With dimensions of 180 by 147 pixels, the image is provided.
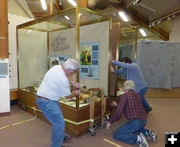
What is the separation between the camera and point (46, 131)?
2.81m

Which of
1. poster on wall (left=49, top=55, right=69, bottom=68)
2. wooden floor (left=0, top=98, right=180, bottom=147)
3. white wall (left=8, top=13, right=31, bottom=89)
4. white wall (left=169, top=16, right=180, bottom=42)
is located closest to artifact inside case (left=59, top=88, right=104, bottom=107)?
wooden floor (left=0, top=98, right=180, bottom=147)

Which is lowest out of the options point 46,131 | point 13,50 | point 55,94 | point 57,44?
point 46,131

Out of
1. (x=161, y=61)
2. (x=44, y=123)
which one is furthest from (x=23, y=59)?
(x=161, y=61)

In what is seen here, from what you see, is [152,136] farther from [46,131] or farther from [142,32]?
[142,32]

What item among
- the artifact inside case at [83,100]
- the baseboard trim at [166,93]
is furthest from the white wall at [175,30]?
the artifact inside case at [83,100]

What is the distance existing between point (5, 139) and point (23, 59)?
242 cm

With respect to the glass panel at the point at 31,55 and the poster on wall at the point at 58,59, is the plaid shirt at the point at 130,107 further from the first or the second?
the glass panel at the point at 31,55

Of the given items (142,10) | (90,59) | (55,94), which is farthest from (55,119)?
(142,10)

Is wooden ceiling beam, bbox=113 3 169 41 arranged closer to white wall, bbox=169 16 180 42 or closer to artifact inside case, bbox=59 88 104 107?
white wall, bbox=169 16 180 42

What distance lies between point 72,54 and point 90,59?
452 mm

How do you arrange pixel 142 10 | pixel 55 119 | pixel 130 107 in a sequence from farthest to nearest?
pixel 142 10 → pixel 130 107 → pixel 55 119

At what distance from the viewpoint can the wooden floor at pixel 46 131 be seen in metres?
2.43

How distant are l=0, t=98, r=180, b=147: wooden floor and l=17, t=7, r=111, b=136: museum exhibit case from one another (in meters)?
0.23

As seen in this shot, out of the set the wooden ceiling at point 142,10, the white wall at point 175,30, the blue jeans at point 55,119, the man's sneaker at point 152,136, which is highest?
the wooden ceiling at point 142,10
